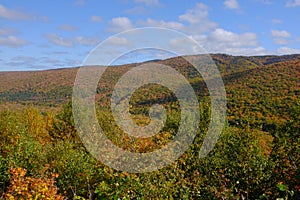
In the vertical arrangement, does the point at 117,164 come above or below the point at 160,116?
below

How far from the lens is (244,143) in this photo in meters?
20.3

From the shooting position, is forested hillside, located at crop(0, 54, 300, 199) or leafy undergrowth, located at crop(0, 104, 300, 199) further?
forested hillside, located at crop(0, 54, 300, 199)

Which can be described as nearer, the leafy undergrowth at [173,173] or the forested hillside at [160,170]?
the leafy undergrowth at [173,173]

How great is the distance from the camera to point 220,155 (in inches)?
860

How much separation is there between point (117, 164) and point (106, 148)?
1503mm

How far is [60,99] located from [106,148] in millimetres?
153574

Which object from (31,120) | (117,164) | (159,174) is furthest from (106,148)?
(31,120)

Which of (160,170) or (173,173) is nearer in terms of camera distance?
(160,170)

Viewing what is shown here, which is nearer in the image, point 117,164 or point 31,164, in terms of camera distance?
point 117,164

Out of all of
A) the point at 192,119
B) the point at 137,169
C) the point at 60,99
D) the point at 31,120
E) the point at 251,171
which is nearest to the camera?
→ the point at 137,169

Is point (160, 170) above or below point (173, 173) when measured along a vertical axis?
above

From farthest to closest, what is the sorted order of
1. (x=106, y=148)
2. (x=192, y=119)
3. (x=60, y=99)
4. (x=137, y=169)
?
(x=60, y=99) < (x=192, y=119) < (x=106, y=148) < (x=137, y=169)

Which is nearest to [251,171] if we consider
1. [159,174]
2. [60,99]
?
[159,174]

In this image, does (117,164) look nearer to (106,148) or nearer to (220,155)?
(106,148)
